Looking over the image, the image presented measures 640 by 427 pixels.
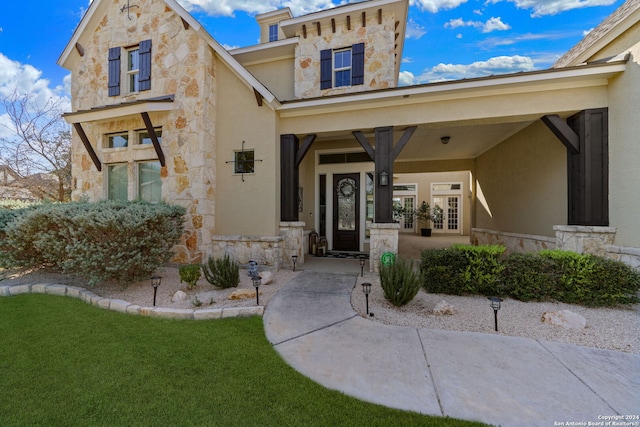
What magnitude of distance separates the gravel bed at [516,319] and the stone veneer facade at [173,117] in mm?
4834

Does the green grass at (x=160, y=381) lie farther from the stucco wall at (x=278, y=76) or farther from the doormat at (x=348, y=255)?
the stucco wall at (x=278, y=76)

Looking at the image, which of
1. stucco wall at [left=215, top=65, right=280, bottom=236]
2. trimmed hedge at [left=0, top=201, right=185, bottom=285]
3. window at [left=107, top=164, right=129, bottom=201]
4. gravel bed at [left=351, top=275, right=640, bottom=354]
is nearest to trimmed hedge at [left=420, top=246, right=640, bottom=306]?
gravel bed at [left=351, top=275, right=640, bottom=354]

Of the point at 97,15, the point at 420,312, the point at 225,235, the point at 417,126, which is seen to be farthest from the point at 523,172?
the point at 97,15

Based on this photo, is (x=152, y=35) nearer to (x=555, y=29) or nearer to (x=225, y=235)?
(x=225, y=235)

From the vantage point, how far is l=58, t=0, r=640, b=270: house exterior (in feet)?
17.0

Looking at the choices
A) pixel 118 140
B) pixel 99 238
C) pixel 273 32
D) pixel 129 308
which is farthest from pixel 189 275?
pixel 273 32

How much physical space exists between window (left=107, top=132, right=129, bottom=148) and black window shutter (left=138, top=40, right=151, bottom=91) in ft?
5.20

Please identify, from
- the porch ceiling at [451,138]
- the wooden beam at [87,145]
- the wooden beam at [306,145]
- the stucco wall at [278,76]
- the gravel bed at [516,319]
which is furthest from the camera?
the stucco wall at [278,76]

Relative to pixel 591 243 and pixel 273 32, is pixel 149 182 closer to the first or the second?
pixel 273 32

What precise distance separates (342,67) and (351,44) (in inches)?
28.6

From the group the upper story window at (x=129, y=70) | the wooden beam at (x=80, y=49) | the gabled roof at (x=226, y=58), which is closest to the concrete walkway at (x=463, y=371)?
the gabled roof at (x=226, y=58)

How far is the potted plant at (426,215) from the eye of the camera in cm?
1593

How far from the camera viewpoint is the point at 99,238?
4.79 metres

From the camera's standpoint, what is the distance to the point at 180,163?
274 inches
